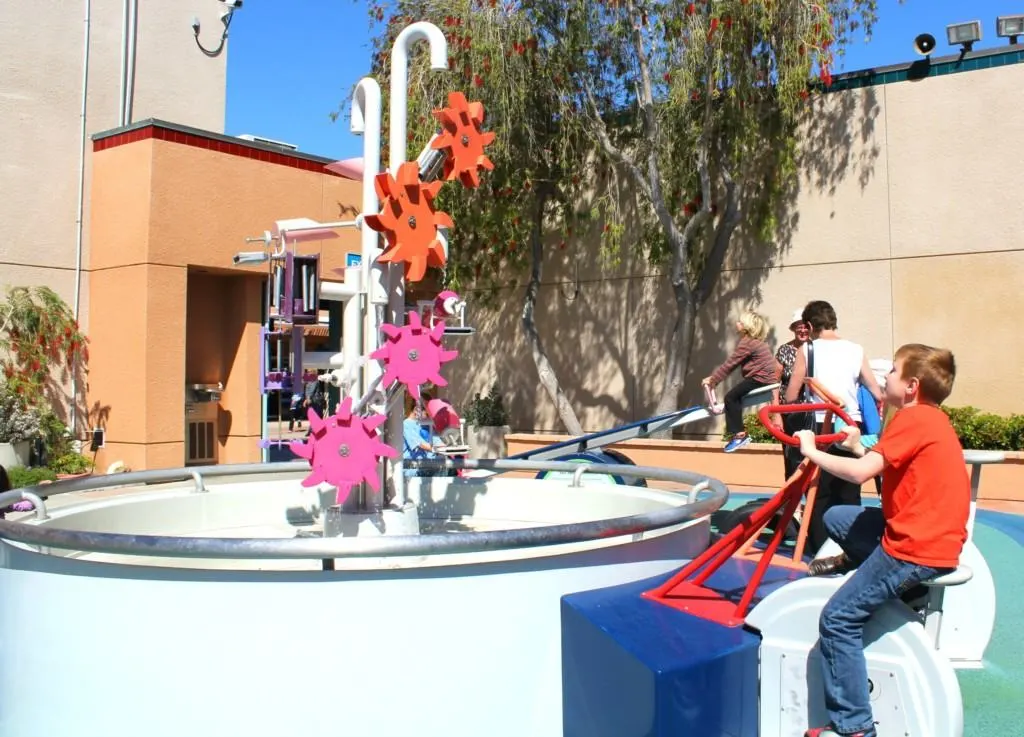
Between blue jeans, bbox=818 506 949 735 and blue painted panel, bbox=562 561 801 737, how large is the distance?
0.27 meters

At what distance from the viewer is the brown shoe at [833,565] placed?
3541 millimetres

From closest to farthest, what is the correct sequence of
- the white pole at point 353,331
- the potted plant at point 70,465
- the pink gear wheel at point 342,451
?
the pink gear wheel at point 342,451 → the white pole at point 353,331 → the potted plant at point 70,465

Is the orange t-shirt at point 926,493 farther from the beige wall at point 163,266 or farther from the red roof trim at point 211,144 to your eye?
the beige wall at point 163,266

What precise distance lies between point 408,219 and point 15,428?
10245 millimetres

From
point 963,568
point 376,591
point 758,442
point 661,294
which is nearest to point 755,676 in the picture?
point 963,568

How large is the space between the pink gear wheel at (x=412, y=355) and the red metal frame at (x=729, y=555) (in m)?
1.50

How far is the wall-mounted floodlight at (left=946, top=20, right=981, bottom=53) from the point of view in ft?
41.5

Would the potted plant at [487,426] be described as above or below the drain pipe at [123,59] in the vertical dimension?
below

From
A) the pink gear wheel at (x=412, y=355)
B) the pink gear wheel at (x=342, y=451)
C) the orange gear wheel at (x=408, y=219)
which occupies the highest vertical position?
the orange gear wheel at (x=408, y=219)

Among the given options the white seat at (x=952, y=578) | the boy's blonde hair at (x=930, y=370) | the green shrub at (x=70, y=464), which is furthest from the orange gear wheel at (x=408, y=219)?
the green shrub at (x=70, y=464)

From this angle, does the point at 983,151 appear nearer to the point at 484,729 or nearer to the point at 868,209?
the point at 868,209

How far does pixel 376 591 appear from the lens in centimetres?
316

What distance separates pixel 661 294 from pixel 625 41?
4.18 metres

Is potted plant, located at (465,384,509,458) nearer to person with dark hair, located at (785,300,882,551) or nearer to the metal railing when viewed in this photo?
person with dark hair, located at (785,300,882,551)
